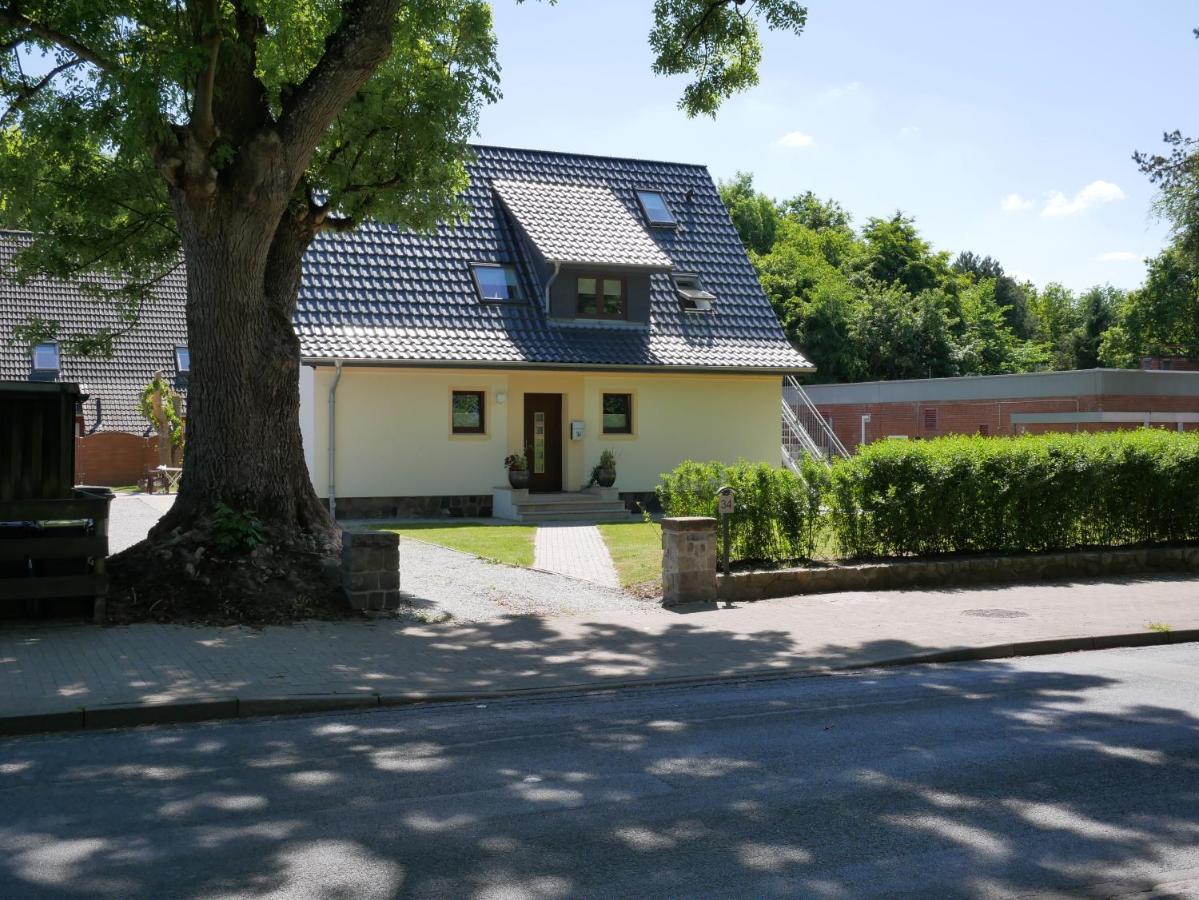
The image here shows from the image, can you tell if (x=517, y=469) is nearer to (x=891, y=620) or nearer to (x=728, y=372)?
(x=728, y=372)

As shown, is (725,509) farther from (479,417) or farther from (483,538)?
(479,417)

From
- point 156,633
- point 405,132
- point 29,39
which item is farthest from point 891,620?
point 29,39

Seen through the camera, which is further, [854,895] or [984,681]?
[984,681]

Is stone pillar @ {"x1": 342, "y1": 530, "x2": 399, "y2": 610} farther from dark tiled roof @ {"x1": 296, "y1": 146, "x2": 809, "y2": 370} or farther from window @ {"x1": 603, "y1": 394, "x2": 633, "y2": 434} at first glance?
window @ {"x1": 603, "y1": 394, "x2": 633, "y2": 434}

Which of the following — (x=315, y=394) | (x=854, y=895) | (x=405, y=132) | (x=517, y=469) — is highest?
(x=405, y=132)

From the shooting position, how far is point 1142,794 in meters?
6.30

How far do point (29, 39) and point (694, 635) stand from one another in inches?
376

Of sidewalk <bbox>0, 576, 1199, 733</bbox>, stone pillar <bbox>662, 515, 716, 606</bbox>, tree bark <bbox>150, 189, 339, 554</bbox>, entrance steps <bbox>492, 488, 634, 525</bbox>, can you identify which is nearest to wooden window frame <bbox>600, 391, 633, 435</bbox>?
entrance steps <bbox>492, 488, 634, 525</bbox>

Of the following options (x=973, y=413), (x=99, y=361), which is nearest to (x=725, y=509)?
(x=973, y=413)

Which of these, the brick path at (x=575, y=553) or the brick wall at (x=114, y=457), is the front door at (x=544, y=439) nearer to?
the brick path at (x=575, y=553)

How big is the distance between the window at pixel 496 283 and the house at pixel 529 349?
37mm

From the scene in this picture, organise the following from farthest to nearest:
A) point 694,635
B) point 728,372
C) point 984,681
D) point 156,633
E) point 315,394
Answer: point 728,372, point 315,394, point 694,635, point 156,633, point 984,681

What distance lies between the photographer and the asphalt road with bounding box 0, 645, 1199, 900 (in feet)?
16.5

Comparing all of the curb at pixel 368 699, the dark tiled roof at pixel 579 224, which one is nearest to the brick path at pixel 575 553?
the curb at pixel 368 699
